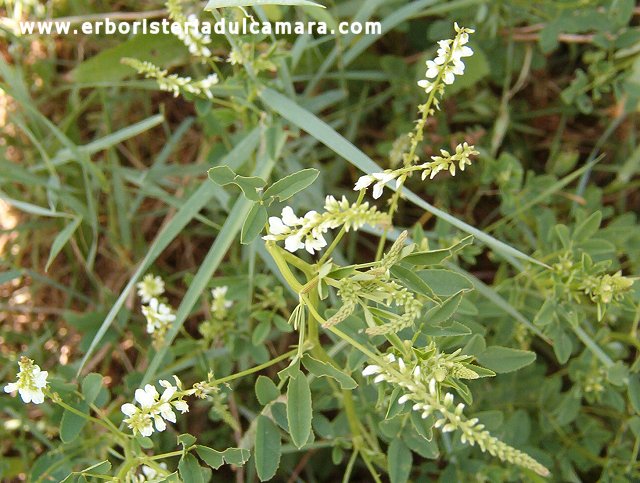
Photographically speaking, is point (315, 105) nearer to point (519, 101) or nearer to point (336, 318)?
point (519, 101)

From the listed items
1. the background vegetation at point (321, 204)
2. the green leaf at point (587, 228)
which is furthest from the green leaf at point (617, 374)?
the green leaf at point (587, 228)

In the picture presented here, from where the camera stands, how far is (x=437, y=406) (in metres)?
1.15

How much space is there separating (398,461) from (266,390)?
36 centimetres

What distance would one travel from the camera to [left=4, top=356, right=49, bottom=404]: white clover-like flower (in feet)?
4.44

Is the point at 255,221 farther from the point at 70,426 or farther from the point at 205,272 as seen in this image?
the point at 70,426

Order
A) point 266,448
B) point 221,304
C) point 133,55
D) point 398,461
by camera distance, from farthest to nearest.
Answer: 1. point 133,55
2. point 221,304
3. point 398,461
4. point 266,448

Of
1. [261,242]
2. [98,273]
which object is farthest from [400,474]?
[98,273]

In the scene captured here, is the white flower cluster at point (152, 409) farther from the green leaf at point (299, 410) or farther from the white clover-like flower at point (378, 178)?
the white clover-like flower at point (378, 178)

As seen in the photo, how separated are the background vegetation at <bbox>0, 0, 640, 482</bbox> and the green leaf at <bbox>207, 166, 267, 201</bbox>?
1.36ft

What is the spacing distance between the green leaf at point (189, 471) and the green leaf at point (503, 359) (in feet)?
2.04

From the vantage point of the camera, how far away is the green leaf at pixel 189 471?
1.37 meters

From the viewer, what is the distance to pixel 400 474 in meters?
1.62

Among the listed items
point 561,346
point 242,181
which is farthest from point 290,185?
point 561,346

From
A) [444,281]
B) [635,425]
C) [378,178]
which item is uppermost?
[378,178]
